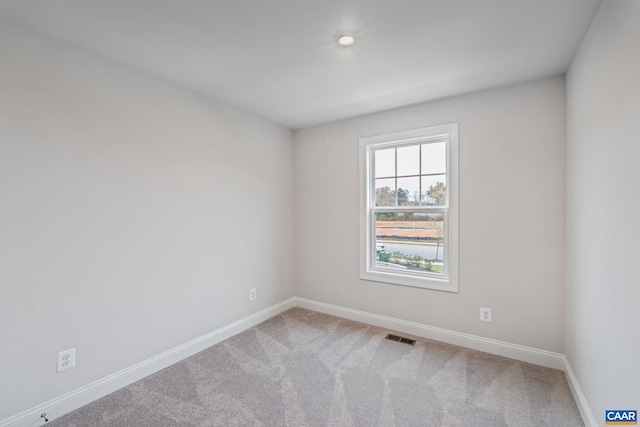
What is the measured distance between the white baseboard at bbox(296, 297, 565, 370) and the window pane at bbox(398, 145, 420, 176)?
1613 mm

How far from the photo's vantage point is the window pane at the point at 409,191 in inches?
122

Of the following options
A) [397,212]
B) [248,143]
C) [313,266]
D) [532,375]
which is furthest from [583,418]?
[248,143]

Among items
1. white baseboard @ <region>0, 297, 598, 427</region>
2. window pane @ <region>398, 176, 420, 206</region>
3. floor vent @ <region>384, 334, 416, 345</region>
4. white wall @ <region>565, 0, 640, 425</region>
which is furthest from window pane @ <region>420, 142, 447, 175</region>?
floor vent @ <region>384, 334, 416, 345</region>

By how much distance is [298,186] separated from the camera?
12.7ft

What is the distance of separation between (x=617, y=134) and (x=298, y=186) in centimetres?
301

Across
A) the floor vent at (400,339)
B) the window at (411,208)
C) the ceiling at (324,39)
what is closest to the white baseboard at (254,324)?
the floor vent at (400,339)

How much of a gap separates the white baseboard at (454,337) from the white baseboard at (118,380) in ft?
3.53

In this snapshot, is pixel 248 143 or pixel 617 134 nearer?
pixel 617 134

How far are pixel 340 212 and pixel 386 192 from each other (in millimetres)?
599

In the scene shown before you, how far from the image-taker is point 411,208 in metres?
3.12

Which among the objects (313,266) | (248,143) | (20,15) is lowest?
(313,266)

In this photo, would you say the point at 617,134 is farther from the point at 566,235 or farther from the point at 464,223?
the point at 464,223

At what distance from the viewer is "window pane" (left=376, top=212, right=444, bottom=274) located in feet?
9.83

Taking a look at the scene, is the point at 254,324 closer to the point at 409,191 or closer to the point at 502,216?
the point at 409,191
